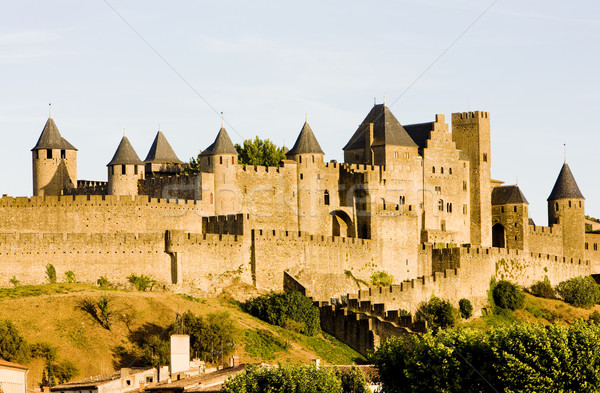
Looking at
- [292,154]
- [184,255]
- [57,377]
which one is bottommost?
[57,377]

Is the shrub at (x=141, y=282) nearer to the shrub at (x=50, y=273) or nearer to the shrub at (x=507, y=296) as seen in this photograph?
the shrub at (x=50, y=273)

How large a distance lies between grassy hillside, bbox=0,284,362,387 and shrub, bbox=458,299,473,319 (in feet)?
44.1

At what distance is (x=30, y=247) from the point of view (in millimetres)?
75938

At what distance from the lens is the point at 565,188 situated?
10994cm

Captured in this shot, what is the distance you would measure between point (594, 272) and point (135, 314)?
47590 millimetres

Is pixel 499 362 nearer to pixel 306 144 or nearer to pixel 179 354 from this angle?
pixel 179 354

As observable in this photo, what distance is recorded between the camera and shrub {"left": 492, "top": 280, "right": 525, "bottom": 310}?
9275cm

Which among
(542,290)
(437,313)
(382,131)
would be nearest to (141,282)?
(437,313)

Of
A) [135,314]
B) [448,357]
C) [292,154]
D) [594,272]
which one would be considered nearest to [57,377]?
[135,314]

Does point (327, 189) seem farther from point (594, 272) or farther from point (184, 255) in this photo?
point (594, 272)

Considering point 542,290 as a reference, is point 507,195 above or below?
above

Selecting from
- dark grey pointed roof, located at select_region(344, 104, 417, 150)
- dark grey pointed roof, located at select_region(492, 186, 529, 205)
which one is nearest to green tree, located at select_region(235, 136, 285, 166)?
dark grey pointed roof, located at select_region(344, 104, 417, 150)

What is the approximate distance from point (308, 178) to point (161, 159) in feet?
34.2

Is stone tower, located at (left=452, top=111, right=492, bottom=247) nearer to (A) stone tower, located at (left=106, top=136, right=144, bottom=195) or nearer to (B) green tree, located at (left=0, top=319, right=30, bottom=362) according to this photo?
(A) stone tower, located at (left=106, top=136, right=144, bottom=195)
